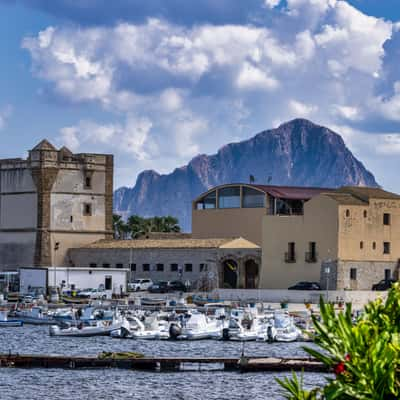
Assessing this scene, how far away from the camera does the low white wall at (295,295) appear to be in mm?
79875

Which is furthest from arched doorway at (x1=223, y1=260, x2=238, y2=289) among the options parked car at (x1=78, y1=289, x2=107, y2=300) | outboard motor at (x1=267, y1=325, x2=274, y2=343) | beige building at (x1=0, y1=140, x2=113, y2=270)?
outboard motor at (x1=267, y1=325, x2=274, y2=343)

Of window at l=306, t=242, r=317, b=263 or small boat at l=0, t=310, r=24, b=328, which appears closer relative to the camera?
small boat at l=0, t=310, r=24, b=328

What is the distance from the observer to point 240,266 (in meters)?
89.7

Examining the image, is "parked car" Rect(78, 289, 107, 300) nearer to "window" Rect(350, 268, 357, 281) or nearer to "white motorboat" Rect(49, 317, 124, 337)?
"window" Rect(350, 268, 357, 281)

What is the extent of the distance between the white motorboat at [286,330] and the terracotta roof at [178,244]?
2800 cm

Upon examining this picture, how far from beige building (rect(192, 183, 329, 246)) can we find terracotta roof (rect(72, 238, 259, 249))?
3.81 metres

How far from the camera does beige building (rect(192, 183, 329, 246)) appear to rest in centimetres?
9469

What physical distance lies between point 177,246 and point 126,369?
158 feet

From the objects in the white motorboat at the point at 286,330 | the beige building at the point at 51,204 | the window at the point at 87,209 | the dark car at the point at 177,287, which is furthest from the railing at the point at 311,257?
the window at the point at 87,209

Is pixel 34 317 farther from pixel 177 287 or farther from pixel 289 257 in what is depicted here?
pixel 289 257

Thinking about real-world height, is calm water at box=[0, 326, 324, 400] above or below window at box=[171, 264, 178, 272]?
below

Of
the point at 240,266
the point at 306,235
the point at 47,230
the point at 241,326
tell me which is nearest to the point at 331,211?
the point at 306,235

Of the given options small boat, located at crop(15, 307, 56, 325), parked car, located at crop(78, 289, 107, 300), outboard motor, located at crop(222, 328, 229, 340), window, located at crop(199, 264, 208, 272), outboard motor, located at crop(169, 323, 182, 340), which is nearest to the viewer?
outboard motor, located at crop(222, 328, 229, 340)

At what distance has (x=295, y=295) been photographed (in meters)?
81.3
